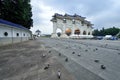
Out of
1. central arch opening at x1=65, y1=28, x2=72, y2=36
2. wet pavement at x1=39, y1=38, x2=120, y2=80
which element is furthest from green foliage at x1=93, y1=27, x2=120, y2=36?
wet pavement at x1=39, y1=38, x2=120, y2=80

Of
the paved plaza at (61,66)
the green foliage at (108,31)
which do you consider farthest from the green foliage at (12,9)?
the green foliage at (108,31)

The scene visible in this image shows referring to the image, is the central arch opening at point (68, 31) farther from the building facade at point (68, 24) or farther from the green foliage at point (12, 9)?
the green foliage at point (12, 9)

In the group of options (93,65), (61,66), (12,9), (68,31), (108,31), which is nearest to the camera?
(61,66)

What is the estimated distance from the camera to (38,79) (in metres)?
4.16

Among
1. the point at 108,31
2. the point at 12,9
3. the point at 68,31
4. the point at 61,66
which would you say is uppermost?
the point at 12,9

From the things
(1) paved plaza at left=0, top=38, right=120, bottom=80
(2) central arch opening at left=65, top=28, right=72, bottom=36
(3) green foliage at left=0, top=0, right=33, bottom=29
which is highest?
(3) green foliage at left=0, top=0, right=33, bottom=29

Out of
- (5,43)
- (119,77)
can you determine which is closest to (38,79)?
(119,77)

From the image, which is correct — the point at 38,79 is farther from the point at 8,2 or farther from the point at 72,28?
the point at 72,28

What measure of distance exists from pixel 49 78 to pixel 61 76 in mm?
420

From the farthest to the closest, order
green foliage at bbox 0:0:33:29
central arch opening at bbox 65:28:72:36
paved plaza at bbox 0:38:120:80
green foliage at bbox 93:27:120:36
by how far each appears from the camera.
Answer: green foliage at bbox 93:27:120:36, central arch opening at bbox 65:28:72:36, green foliage at bbox 0:0:33:29, paved plaza at bbox 0:38:120:80

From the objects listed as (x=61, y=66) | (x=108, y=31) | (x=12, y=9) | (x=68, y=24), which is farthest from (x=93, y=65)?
(x=108, y=31)

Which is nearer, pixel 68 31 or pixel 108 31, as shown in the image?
pixel 68 31

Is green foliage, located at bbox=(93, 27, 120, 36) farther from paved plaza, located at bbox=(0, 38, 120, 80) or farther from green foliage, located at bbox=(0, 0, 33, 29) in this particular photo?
paved plaza, located at bbox=(0, 38, 120, 80)

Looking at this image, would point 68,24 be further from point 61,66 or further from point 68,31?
point 61,66
